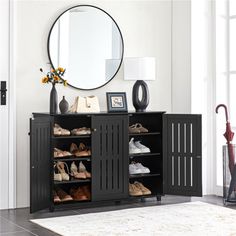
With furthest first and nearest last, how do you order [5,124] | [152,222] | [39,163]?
[5,124]
[39,163]
[152,222]

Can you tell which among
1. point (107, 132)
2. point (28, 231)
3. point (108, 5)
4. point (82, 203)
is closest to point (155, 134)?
point (107, 132)

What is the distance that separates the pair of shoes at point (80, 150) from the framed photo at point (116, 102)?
0.44 metres

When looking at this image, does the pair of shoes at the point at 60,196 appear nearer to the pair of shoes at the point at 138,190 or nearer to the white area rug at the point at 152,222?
the white area rug at the point at 152,222

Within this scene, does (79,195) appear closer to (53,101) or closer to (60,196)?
(60,196)

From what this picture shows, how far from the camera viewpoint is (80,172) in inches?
203

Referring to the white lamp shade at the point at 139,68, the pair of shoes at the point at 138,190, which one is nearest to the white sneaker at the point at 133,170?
the pair of shoes at the point at 138,190

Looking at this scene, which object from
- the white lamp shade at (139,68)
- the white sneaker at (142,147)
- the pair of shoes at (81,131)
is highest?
the white lamp shade at (139,68)

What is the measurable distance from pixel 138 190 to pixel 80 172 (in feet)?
2.10

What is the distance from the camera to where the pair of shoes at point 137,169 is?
17.7 feet

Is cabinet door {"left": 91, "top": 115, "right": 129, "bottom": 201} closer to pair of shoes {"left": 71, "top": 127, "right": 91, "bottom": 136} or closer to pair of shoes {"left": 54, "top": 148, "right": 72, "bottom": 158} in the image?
pair of shoes {"left": 71, "top": 127, "right": 91, "bottom": 136}

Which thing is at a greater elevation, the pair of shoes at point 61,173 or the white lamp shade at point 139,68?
the white lamp shade at point 139,68

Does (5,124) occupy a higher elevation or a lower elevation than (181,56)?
lower

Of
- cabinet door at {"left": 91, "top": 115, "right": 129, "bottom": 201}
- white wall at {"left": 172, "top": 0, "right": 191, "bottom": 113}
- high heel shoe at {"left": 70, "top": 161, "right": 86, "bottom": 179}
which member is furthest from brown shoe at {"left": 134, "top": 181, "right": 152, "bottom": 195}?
white wall at {"left": 172, "top": 0, "right": 191, "bottom": 113}

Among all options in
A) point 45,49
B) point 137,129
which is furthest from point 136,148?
point 45,49
